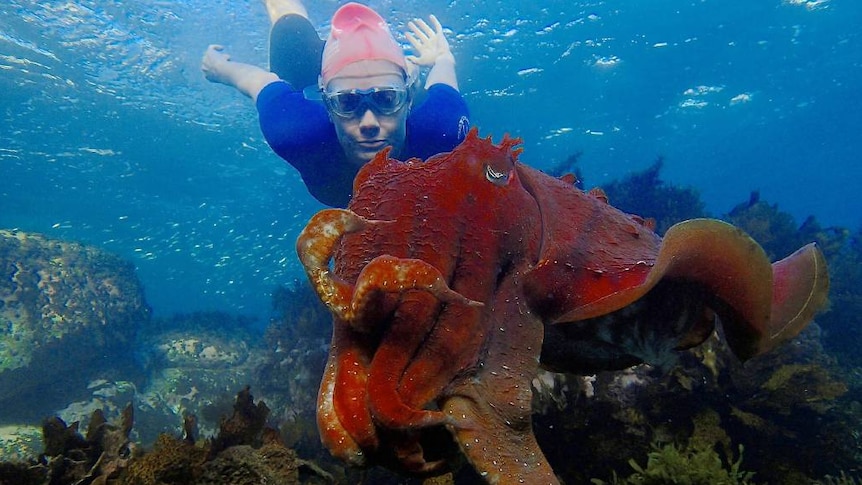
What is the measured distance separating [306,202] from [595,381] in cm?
3500

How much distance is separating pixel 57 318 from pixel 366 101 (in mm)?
13374

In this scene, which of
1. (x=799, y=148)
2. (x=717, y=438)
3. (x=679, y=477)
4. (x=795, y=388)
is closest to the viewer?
(x=679, y=477)

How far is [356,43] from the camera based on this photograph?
21.1 ft

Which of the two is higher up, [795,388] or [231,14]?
[231,14]

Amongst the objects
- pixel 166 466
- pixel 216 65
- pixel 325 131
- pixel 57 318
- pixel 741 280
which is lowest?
pixel 57 318

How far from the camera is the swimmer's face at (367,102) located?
20.3ft

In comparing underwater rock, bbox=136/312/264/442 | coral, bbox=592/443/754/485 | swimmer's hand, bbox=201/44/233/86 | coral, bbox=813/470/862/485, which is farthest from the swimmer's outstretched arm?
coral, bbox=813/470/862/485

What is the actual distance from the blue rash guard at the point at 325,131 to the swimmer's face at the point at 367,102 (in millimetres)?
579

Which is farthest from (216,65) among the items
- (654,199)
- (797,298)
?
(654,199)

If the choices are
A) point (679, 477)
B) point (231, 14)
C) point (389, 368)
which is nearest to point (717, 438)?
point (679, 477)

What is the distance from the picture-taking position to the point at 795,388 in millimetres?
4348

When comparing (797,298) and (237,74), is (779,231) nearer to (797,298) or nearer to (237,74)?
(797,298)

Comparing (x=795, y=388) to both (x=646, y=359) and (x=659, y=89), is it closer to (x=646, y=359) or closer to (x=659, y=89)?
(x=646, y=359)

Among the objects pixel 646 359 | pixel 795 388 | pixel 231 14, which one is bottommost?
pixel 795 388
